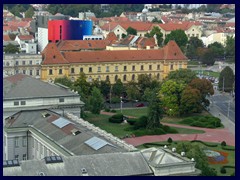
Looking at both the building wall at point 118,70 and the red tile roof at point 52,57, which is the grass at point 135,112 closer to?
the building wall at point 118,70

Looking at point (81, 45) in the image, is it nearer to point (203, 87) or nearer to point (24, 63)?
point (24, 63)

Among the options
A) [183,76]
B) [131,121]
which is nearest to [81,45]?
[183,76]

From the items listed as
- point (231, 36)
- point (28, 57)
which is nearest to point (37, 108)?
point (28, 57)

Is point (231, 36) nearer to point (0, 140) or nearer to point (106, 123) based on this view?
point (106, 123)

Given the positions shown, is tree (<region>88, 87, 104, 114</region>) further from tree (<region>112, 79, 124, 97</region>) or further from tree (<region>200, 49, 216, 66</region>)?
tree (<region>200, 49, 216, 66</region>)

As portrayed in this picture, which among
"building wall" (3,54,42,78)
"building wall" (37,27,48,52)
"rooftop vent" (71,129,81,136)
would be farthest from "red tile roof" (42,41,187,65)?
"rooftop vent" (71,129,81,136)
